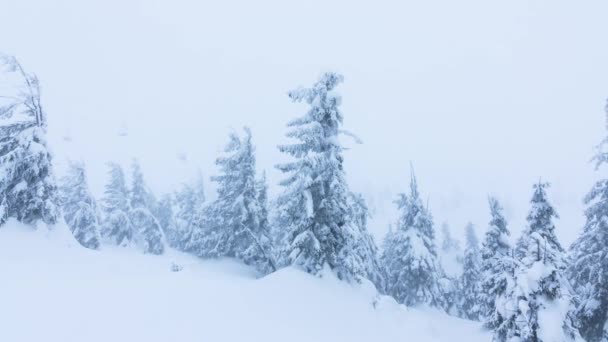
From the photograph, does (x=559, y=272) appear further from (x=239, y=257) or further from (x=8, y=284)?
(x=239, y=257)

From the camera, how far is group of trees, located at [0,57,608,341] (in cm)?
1098

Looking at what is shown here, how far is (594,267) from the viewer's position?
17625 mm

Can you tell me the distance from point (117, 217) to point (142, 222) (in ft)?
12.7

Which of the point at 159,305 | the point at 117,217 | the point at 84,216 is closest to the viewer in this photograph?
the point at 159,305

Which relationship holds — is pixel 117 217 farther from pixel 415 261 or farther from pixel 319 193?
pixel 319 193

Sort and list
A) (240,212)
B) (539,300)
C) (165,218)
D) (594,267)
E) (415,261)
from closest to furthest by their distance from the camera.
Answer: (539,300)
(594,267)
(240,212)
(415,261)
(165,218)

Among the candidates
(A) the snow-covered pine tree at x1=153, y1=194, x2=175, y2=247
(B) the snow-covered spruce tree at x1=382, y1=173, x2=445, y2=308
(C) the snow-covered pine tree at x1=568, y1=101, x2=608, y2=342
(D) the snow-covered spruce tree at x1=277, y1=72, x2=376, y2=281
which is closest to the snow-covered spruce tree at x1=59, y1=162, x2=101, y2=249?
(A) the snow-covered pine tree at x1=153, y1=194, x2=175, y2=247

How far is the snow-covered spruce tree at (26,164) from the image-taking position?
17.0 metres

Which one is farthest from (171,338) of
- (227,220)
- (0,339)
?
(227,220)

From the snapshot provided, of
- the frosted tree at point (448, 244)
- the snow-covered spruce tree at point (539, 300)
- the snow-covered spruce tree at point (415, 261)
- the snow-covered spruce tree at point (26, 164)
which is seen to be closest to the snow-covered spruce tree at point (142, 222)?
the snow-covered spruce tree at point (415, 261)

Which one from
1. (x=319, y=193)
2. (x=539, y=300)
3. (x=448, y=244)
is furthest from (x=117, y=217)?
(x=448, y=244)

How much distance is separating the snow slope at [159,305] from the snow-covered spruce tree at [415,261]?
48.2 ft

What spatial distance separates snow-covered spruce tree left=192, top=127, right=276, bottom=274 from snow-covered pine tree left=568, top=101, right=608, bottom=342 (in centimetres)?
1700

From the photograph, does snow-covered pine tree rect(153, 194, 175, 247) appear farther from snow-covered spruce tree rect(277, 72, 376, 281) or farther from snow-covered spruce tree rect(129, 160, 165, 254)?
snow-covered spruce tree rect(277, 72, 376, 281)
